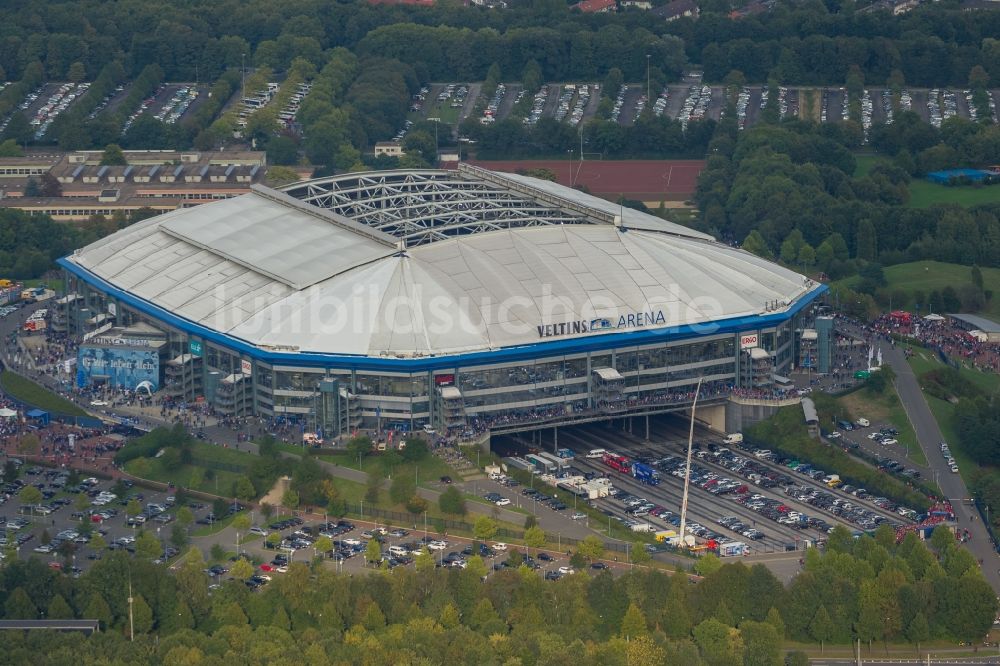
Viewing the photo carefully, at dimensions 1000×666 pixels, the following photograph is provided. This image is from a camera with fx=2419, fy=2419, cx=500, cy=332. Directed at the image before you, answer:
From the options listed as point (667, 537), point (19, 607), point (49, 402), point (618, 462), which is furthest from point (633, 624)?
point (49, 402)

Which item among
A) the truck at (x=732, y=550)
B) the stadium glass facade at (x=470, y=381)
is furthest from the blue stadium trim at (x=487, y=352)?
the truck at (x=732, y=550)

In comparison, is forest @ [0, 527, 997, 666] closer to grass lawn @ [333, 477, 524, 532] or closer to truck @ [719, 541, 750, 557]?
truck @ [719, 541, 750, 557]

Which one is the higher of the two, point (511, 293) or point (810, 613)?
point (511, 293)

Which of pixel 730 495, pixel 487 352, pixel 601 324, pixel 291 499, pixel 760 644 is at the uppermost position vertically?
pixel 601 324

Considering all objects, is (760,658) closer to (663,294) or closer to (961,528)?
(961,528)

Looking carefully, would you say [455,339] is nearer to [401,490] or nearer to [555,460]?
[555,460]

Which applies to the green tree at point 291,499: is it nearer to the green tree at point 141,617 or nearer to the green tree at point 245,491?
the green tree at point 245,491

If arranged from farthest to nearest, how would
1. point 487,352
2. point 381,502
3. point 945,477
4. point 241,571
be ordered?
1. point 487,352
2. point 945,477
3. point 381,502
4. point 241,571

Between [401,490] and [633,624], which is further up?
[401,490]

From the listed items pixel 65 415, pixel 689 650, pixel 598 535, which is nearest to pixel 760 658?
pixel 689 650
